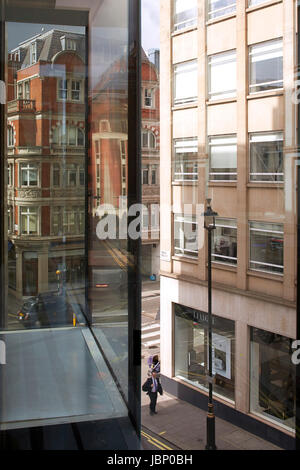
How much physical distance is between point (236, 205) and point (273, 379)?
0.57 metres

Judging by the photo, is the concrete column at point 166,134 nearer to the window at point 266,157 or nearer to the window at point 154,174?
the window at point 154,174

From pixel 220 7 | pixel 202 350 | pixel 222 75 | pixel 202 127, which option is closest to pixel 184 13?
pixel 220 7

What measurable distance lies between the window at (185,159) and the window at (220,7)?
1.43ft

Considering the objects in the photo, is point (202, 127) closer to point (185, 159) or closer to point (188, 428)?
point (185, 159)

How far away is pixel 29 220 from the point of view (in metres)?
3.00

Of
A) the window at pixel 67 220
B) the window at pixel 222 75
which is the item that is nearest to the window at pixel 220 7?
the window at pixel 222 75

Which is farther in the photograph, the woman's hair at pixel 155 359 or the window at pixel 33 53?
the window at pixel 33 53

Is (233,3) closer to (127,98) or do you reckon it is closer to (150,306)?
(127,98)

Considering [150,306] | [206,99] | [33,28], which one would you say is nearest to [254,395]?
[150,306]

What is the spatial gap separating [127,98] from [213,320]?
50.7 inches

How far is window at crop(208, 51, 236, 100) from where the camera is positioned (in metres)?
1.71

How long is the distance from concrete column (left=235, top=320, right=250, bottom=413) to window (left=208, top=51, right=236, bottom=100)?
30.7 inches

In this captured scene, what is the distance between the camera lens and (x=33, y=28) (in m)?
2.99

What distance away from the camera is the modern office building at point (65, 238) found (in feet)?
8.19
